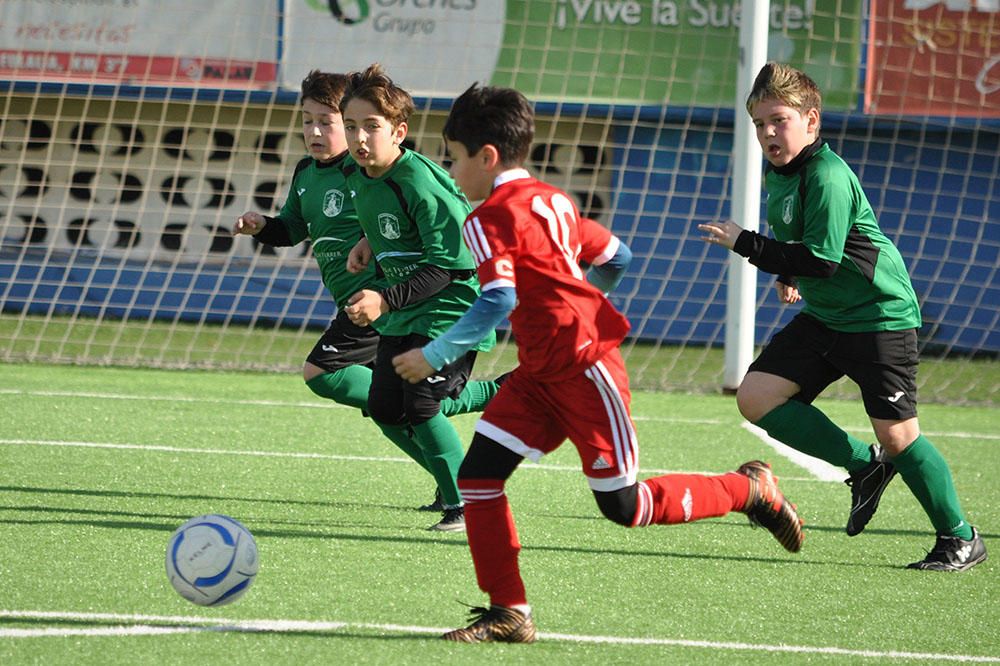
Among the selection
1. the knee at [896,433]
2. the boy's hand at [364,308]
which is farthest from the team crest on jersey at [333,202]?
the knee at [896,433]

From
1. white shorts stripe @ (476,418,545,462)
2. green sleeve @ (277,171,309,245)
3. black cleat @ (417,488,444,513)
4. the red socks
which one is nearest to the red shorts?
white shorts stripe @ (476,418,545,462)

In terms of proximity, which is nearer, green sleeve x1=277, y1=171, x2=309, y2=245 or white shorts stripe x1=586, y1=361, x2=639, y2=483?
white shorts stripe x1=586, y1=361, x2=639, y2=483

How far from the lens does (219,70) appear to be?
38.6 ft

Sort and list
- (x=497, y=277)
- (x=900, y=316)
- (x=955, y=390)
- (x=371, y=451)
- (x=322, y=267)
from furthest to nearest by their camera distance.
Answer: (x=955, y=390) → (x=371, y=451) → (x=322, y=267) → (x=900, y=316) → (x=497, y=277)

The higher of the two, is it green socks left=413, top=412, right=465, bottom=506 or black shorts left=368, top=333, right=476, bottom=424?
black shorts left=368, top=333, right=476, bottom=424

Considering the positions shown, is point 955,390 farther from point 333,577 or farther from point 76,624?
point 76,624

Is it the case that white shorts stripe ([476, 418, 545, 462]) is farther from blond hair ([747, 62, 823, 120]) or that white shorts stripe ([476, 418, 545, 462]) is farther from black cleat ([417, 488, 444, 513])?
black cleat ([417, 488, 444, 513])

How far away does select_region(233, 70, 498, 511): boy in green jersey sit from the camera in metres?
5.38

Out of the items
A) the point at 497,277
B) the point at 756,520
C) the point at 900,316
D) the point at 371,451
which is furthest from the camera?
the point at 371,451

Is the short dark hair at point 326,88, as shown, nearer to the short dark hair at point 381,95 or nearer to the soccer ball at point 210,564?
the short dark hair at point 381,95

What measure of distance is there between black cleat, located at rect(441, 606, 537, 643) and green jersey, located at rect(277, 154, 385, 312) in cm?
233

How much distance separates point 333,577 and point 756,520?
1.27 metres

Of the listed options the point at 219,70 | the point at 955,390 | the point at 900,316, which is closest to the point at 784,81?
the point at 900,316

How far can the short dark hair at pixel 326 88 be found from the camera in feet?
17.3
